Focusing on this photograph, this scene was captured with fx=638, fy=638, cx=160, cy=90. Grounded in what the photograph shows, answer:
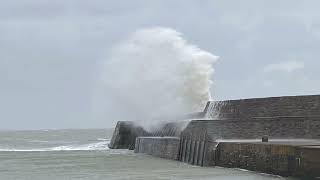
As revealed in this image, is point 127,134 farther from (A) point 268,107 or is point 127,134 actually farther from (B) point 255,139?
(B) point 255,139

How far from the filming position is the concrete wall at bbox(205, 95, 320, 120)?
987 inches

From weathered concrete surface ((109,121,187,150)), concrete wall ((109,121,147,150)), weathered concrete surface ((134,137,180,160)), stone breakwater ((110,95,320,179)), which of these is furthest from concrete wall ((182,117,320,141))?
concrete wall ((109,121,147,150))

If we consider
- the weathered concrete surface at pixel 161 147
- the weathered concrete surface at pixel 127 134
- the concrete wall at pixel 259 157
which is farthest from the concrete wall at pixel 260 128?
the weathered concrete surface at pixel 127 134

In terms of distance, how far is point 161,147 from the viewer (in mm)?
31188

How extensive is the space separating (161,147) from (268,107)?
6122 mm

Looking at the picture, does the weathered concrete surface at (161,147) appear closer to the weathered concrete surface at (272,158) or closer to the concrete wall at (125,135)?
the concrete wall at (125,135)

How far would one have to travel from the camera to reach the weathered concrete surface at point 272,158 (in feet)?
52.4

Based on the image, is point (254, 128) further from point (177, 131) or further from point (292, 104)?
point (177, 131)

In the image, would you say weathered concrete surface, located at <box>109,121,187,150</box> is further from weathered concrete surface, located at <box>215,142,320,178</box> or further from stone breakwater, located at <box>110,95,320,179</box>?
weathered concrete surface, located at <box>215,142,320,178</box>

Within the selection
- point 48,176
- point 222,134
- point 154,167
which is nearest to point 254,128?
point 222,134

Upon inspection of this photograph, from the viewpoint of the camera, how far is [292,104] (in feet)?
85.7

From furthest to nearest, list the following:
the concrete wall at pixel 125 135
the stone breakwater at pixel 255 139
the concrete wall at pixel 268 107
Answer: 1. the concrete wall at pixel 125 135
2. the concrete wall at pixel 268 107
3. the stone breakwater at pixel 255 139

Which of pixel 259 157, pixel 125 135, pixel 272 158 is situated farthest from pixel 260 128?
pixel 125 135

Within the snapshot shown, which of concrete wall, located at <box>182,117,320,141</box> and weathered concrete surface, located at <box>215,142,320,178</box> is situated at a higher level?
concrete wall, located at <box>182,117,320,141</box>
